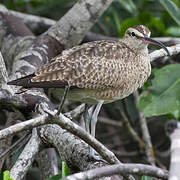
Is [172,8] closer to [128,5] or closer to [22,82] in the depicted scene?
[128,5]

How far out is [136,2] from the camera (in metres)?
6.70

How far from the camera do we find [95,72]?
12.3 ft

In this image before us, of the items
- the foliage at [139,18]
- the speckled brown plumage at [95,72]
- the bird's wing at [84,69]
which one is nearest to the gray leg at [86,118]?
the speckled brown plumage at [95,72]

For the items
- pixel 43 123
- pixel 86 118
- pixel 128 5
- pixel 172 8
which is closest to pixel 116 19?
pixel 128 5

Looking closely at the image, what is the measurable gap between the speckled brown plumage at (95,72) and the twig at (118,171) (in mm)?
1069

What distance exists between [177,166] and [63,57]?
1.68 m

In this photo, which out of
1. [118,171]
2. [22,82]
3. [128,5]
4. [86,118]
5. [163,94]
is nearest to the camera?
[118,171]

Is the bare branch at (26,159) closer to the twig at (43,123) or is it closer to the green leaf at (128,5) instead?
the twig at (43,123)

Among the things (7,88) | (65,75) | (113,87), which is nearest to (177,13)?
(113,87)

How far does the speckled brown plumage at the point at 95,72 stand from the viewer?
356cm

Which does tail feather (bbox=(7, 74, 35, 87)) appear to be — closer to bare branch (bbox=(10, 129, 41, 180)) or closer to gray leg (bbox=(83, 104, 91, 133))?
bare branch (bbox=(10, 129, 41, 180))

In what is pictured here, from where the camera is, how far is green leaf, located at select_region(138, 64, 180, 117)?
4.33 metres

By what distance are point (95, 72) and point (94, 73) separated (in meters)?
0.02

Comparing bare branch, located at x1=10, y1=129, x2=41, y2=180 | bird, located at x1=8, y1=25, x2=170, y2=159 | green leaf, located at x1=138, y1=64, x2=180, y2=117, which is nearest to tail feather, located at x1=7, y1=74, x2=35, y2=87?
bird, located at x1=8, y1=25, x2=170, y2=159
